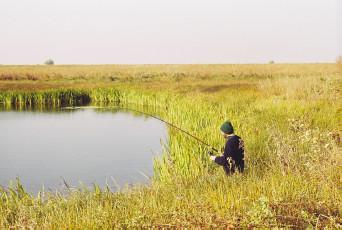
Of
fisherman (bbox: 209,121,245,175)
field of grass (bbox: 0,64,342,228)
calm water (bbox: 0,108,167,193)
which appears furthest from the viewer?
calm water (bbox: 0,108,167,193)

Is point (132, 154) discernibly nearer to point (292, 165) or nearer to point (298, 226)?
point (292, 165)

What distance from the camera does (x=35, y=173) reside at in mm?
11336

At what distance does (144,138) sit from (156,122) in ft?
16.6

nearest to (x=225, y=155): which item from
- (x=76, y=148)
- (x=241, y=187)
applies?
(x=241, y=187)

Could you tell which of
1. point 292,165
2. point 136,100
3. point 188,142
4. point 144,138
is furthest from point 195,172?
point 136,100

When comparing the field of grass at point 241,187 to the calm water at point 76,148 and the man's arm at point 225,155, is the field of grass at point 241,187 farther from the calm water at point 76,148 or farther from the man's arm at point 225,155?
the calm water at point 76,148

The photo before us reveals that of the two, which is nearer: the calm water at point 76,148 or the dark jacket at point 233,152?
the dark jacket at point 233,152

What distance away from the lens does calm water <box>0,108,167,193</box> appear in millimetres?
10875

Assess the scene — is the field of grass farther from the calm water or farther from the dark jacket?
the calm water

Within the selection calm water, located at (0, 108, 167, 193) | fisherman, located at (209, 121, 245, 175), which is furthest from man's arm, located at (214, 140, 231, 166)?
calm water, located at (0, 108, 167, 193)

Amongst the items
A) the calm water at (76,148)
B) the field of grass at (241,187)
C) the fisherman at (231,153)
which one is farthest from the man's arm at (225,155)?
the calm water at (76,148)

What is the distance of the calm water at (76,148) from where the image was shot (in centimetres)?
1088

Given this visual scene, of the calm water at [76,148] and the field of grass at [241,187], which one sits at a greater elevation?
the field of grass at [241,187]

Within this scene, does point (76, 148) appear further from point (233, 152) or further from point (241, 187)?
point (241, 187)
